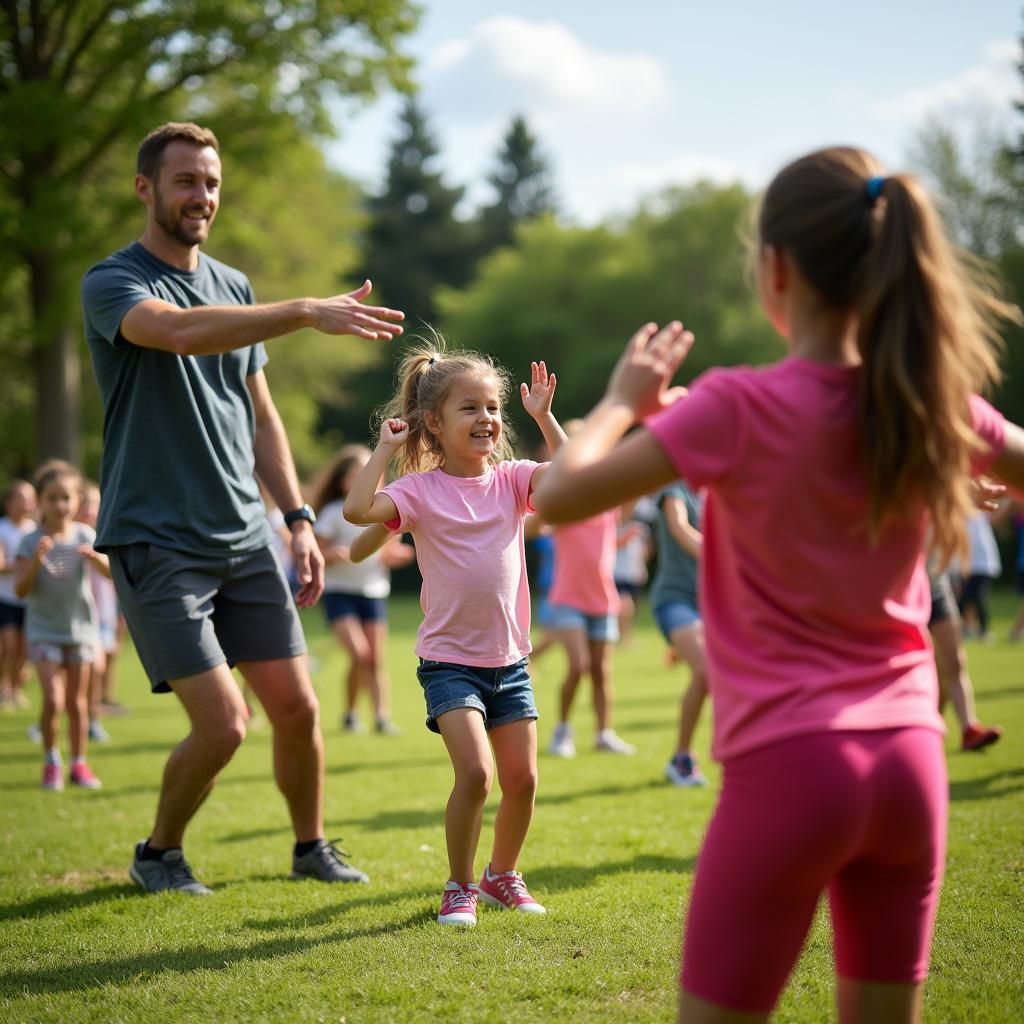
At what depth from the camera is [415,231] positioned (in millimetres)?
64875

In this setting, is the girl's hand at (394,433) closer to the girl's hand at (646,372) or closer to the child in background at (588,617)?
the girl's hand at (646,372)

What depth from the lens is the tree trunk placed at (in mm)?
19984

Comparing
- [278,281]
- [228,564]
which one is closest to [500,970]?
[228,564]

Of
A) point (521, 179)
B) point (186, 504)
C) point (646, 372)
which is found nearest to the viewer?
point (646, 372)

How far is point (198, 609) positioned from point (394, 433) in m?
1.16

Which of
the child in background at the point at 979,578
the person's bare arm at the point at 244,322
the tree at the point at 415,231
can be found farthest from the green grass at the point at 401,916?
the tree at the point at 415,231

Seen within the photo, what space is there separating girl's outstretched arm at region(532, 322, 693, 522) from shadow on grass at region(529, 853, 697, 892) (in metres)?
3.24

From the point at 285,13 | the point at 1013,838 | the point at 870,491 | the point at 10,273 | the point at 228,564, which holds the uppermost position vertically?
the point at 285,13

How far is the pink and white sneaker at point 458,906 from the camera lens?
459 cm

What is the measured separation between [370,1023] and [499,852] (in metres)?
1.34

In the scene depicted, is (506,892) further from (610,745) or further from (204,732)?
(610,745)

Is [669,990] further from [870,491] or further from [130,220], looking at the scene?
[130,220]

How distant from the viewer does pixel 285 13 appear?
20.8m

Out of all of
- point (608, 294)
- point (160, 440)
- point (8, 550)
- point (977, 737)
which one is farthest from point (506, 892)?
point (608, 294)
